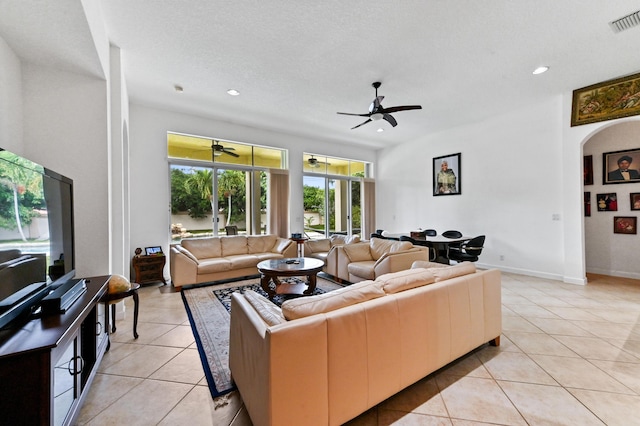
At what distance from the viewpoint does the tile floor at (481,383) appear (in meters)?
1.67

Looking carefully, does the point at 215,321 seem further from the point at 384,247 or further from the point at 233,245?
the point at 384,247

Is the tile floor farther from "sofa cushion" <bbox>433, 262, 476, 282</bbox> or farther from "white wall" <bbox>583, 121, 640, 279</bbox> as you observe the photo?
"white wall" <bbox>583, 121, 640, 279</bbox>

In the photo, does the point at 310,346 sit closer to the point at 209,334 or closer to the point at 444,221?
the point at 209,334

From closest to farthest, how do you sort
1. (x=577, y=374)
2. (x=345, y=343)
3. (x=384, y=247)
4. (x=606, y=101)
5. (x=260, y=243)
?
1. (x=345, y=343)
2. (x=577, y=374)
3. (x=606, y=101)
4. (x=384, y=247)
5. (x=260, y=243)

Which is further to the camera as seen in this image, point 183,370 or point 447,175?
point 447,175

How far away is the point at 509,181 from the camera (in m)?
5.51

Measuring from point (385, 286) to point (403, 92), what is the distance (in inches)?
147

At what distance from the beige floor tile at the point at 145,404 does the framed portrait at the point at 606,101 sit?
652 cm

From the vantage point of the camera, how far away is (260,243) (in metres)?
5.68

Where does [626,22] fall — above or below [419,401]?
above

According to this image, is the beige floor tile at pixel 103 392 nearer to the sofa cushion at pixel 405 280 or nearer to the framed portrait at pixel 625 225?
the sofa cushion at pixel 405 280

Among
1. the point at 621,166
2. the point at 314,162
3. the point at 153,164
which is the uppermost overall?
the point at 314,162

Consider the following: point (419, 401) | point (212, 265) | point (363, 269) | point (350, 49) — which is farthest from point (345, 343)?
point (212, 265)

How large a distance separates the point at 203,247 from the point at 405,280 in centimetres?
423
